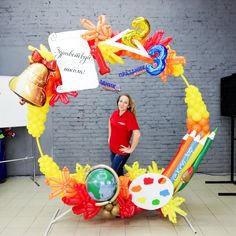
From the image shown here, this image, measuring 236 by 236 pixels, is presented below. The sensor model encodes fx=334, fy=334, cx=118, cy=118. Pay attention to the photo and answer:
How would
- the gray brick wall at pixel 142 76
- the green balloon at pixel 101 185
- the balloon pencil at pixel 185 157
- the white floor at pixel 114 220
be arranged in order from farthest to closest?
the gray brick wall at pixel 142 76 → the balloon pencil at pixel 185 157 → the white floor at pixel 114 220 → the green balloon at pixel 101 185

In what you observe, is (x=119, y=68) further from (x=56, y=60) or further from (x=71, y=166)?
(x=56, y=60)

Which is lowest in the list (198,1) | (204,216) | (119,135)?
(204,216)

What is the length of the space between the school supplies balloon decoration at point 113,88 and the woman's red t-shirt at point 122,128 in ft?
1.04

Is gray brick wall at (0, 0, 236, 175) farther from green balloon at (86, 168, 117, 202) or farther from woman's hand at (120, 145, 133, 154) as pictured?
green balloon at (86, 168, 117, 202)

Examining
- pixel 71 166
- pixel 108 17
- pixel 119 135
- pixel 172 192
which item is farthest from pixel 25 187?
pixel 108 17

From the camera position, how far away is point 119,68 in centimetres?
529

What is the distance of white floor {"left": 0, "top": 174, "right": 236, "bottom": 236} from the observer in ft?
10.5

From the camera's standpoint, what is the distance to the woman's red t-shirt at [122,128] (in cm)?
357

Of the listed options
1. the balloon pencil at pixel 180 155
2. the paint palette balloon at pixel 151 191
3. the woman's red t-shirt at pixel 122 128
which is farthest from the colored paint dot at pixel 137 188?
the woman's red t-shirt at pixel 122 128

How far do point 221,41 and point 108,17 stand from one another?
182 centimetres

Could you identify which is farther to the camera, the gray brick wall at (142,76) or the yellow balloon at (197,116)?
the gray brick wall at (142,76)

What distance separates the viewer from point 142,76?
207 inches

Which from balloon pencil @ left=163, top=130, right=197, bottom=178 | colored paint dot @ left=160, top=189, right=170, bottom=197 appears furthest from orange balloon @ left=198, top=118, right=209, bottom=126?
colored paint dot @ left=160, top=189, right=170, bottom=197

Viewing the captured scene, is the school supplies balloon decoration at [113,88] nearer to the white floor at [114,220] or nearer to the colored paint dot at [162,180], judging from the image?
the colored paint dot at [162,180]
